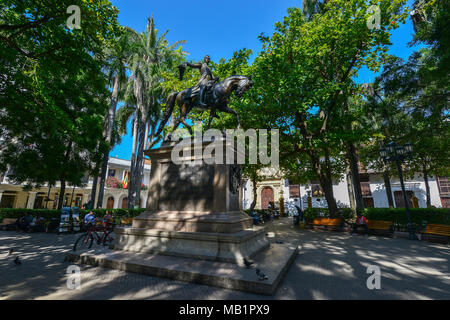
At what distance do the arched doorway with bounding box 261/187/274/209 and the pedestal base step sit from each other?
29.1 metres

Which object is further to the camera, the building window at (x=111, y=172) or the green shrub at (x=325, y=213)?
the building window at (x=111, y=172)

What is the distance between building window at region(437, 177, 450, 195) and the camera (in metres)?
27.4

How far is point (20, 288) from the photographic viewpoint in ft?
12.6

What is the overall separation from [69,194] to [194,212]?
35185 mm

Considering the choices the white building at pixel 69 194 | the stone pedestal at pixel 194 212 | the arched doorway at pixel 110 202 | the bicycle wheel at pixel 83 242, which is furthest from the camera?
the arched doorway at pixel 110 202

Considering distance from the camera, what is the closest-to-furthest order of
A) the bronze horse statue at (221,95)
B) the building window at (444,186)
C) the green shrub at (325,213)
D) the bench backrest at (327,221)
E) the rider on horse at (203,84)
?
the bronze horse statue at (221,95) < the rider on horse at (203,84) < the bench backrest at (327,221) < the green shrub at (325,213) < the building window at (444,186)

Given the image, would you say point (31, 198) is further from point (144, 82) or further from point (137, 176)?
point (144, 82)

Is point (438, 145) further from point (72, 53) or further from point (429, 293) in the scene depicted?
point (72, 53)

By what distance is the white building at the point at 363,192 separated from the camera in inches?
1088

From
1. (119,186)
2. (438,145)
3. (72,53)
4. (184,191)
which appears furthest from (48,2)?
(119,186)

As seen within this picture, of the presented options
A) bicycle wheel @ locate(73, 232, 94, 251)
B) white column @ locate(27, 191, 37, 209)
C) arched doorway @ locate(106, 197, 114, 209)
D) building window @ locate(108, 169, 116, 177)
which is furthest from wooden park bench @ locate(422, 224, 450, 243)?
building window @ locate(108, 169, 116, 177)

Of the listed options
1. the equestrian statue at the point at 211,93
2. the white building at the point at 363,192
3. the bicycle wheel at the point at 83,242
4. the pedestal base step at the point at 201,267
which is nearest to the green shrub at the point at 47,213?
the bicycle wheel at the point at 83,242

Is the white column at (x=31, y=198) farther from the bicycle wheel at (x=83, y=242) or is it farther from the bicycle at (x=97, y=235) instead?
the bicycle at (x=97, y=235)

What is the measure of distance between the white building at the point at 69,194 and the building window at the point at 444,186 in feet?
137
